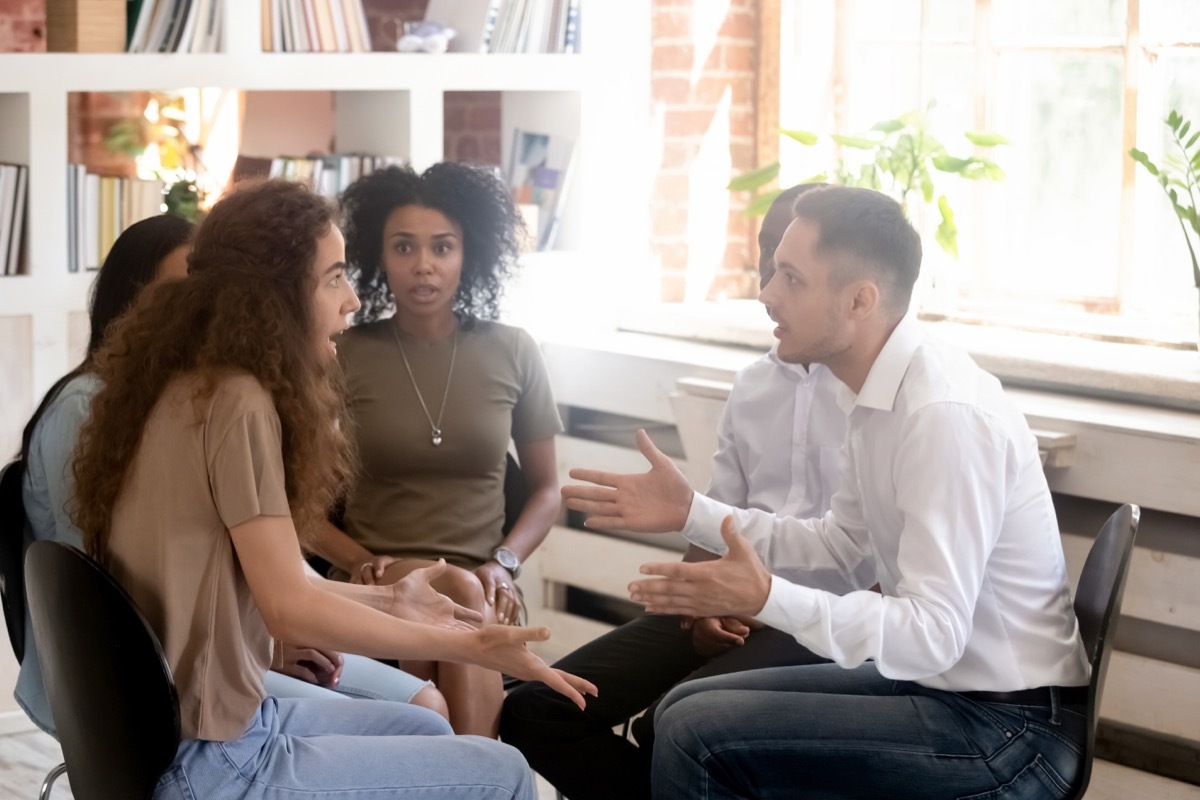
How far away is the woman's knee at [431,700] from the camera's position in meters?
2.53

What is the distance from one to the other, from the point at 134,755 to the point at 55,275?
78.2 inches

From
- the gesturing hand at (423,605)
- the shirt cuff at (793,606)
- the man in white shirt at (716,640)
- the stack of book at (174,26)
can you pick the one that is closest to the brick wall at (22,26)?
the stack of book at (174,26)

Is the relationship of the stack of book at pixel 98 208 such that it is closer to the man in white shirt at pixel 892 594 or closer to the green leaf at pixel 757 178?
the green leaf at pixel 757 178

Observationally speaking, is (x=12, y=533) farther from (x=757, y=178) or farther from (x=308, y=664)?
(x=757, y=178)

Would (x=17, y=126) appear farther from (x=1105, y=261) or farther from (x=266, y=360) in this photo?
(x=1105, y=261)

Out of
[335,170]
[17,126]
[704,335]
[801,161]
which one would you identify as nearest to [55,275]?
[17,126]

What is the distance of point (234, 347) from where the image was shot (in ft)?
6.20

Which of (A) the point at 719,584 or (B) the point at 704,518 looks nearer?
(A) the point at 719,584

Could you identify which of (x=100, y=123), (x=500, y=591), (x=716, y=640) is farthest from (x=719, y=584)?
(x=100, y=123)

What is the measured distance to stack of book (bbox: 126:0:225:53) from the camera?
360 centimetres

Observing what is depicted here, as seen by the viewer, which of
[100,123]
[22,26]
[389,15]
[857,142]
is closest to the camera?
[22,26]

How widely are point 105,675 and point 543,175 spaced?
2668 millimetres

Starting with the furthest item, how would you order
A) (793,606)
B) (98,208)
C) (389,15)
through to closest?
(389,15) < (98,208) < (793,606)

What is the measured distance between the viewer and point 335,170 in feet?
12.9
